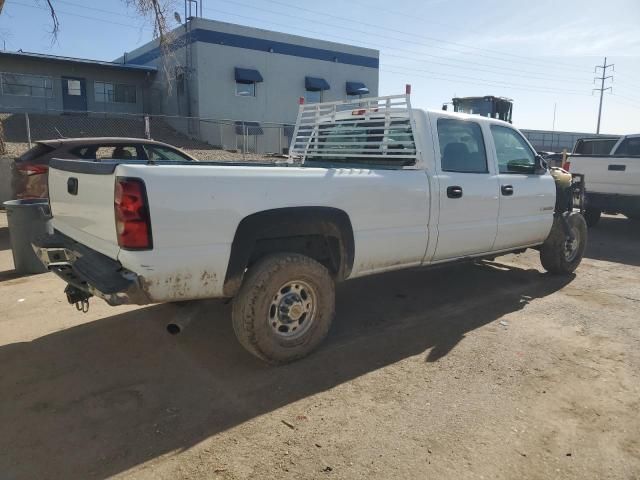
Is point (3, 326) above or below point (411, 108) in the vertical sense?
below

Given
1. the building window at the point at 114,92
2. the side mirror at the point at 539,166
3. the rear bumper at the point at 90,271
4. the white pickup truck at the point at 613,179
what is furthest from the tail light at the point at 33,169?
the building window at the point at 114,92

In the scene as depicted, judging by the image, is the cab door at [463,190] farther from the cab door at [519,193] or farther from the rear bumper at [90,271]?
the rear bumper at [90,271]

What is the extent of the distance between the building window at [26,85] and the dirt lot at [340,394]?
81.9 ft

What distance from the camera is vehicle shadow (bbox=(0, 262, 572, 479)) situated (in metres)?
2.80

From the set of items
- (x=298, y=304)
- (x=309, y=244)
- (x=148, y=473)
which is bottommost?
(x=148, y=473)

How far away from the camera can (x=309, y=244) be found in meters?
4.11

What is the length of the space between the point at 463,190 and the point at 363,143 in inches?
46.3

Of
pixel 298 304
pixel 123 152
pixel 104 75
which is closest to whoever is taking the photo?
pixel 298 304

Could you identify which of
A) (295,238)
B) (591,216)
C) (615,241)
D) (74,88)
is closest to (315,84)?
(74,88)

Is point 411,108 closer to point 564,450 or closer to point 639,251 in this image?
point 564,450

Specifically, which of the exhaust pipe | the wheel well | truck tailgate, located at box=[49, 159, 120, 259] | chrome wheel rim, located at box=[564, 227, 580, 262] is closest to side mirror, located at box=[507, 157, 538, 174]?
chrome wheel rim, located at box=[564, 227, 580, 262]

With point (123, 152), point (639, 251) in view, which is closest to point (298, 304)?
point (123, 152)

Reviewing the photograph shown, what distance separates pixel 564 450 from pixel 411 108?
3.12 metres

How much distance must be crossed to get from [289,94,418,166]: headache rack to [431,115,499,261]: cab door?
31cm
